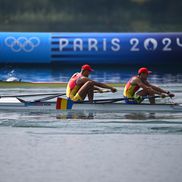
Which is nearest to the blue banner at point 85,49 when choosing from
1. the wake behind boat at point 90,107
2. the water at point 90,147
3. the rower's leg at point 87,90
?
the rower's leg at point 87,90

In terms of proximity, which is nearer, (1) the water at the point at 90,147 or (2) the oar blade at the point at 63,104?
(1) the water at the point at 90,147

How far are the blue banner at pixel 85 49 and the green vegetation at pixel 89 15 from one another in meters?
1.73

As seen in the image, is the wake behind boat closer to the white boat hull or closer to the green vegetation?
the white boat hull

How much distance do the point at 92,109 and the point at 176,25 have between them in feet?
51.9

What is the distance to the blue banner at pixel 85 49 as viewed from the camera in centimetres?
3108

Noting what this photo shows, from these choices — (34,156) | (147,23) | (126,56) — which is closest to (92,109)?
(34,156)

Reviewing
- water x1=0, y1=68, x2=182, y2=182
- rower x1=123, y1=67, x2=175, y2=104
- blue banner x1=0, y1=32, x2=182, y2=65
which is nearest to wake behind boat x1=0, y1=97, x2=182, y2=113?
water x1=0, y1=68, x2=182, y2=182

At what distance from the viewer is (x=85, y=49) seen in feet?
102

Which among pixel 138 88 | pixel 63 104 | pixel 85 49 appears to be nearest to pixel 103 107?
pixel 63 104

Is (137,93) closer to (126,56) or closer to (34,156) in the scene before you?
(34,156)

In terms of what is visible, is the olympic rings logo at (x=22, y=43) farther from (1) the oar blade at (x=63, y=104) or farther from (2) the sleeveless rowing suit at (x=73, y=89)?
(1) the oar blade at (x=63, y=104)

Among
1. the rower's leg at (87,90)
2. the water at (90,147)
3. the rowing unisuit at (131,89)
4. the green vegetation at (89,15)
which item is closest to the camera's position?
the water at (90,147)

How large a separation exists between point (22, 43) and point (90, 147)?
1866 cm

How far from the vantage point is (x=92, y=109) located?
18234mm
